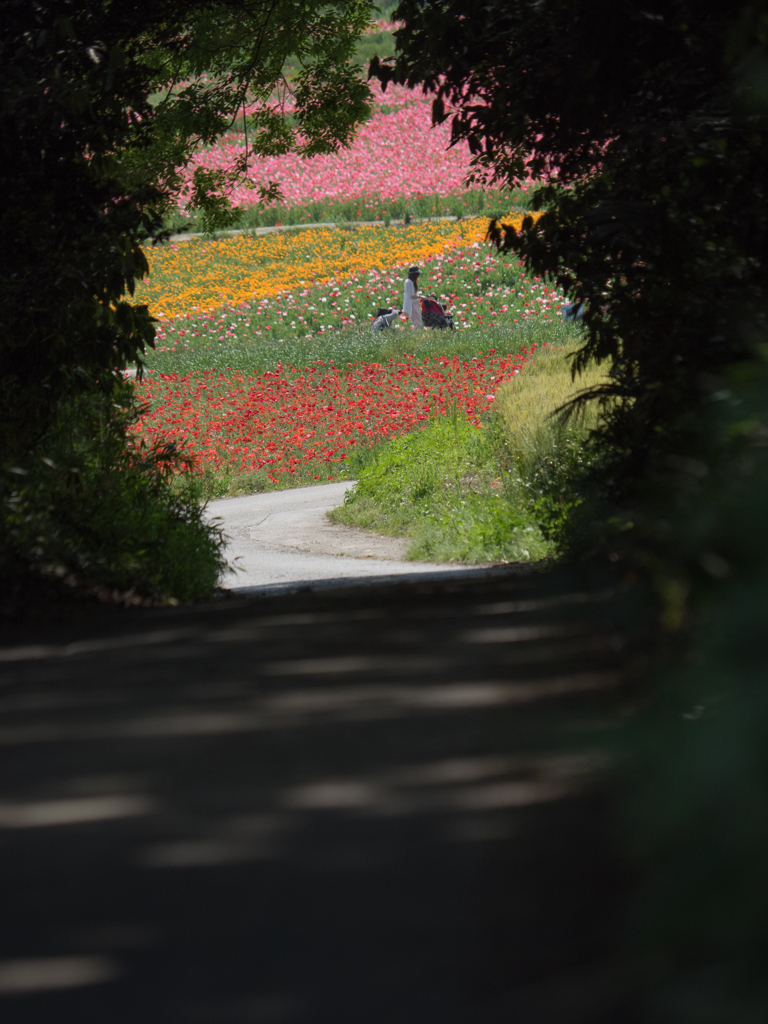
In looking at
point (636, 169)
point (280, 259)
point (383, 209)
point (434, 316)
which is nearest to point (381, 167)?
point (383, 209)

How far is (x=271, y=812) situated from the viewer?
1636 mm

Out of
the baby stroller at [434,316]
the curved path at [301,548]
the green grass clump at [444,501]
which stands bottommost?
the curved path at [301,548]

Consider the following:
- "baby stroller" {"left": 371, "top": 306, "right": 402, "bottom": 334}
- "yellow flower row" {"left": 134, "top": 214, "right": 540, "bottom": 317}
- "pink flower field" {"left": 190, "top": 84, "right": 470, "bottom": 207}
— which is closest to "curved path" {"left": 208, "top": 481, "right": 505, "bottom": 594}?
"baby stroller" {"left": 371, "top": 306, "right": 402, "bottom": 334}

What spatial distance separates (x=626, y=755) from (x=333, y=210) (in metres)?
35.4

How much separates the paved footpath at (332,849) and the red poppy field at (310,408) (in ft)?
35.1

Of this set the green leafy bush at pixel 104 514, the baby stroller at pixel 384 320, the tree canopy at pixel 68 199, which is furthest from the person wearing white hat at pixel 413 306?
the green leafy bush at pixel 104 514

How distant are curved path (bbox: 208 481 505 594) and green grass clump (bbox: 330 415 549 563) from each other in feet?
0.79

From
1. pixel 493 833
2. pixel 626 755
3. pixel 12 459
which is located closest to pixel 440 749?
pixel 493 833

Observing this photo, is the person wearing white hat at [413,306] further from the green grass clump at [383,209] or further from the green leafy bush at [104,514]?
the green leafy bush at [104,514]

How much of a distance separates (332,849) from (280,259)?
95.1 feet

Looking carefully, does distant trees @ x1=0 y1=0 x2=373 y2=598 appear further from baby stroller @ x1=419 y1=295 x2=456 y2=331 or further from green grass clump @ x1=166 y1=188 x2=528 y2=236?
green grass clump @ x1=166 y1=188 x2=528 y2=236

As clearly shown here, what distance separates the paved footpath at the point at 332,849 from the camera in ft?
4.38

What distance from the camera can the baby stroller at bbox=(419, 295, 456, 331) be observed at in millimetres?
19281

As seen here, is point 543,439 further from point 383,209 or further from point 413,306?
point 383,209
